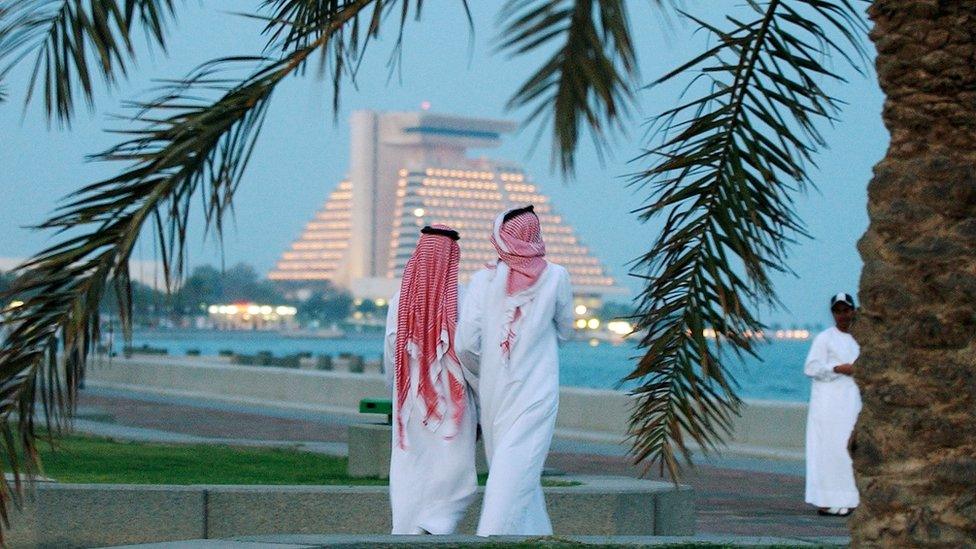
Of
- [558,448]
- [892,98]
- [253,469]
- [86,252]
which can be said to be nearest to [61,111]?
[86,252]

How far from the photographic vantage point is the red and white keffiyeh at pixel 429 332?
7914 millimetres

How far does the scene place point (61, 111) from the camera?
671cm

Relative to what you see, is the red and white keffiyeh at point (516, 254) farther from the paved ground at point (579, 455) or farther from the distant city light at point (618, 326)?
the paved ground at point (579, 455)

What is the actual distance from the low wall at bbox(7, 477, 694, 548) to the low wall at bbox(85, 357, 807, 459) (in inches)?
111

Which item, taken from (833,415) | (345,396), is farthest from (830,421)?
(345,396)

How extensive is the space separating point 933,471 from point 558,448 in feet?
42.1

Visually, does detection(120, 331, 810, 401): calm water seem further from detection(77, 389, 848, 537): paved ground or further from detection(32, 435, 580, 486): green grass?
detection(32, 435, 580, 486): green grass

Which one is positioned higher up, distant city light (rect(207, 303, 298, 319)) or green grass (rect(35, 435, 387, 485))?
green grass (rect(35, 435, 387, 485))

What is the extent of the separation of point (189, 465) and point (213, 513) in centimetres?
317

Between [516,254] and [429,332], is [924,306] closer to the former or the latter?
[516,254]

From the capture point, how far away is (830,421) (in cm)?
1227

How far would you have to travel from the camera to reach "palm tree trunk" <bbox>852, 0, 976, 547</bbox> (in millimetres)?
4832

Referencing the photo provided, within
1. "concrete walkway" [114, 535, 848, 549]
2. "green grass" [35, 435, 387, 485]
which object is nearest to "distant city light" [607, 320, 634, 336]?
"concrete walkway" [114, 535, 848, 549]

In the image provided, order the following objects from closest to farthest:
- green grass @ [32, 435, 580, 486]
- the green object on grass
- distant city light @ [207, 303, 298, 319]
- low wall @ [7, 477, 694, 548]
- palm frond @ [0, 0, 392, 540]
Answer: palm frond @ [0, 0, 392, 540] < low wall @ [7, 477, 694, 548] < green grass @ [32, 435, 580, 486] < the green object on grass < distant city light @ [207, 303, 298, 319]
